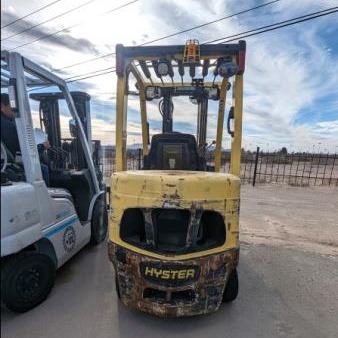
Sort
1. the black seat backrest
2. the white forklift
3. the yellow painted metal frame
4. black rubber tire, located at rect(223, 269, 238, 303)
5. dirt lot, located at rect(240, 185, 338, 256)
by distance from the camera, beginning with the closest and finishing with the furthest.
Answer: the white forklift → black rubber tire, located at rect(223, 269, 238, 303) → the yellow painted metal frame → the black seat backrest → dirt lot, located at rect(240, 185, 338, 256)

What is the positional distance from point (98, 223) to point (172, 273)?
245 cm

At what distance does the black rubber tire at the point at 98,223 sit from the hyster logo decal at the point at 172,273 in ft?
7.19

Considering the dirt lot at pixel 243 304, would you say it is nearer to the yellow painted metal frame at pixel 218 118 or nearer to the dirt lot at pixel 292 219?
the dirt lot at pixel 292 219

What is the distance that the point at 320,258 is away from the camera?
4305mm

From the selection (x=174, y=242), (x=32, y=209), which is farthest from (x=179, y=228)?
(x=32, y=209)

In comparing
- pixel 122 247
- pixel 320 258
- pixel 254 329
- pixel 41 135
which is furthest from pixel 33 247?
pixel 320 258

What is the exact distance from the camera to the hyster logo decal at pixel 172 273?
2.45 meters

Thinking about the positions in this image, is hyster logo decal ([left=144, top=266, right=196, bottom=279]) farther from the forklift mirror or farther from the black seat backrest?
the forklift mirror

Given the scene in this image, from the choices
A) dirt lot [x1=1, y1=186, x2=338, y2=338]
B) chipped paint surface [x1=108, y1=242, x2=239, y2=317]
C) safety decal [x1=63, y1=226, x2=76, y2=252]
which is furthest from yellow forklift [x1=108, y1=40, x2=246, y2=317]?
safety decal [x1=63, y1=226, x2=76, y2=252]

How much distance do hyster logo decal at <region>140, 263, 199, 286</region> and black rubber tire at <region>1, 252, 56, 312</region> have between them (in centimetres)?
111

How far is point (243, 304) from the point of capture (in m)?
3.05

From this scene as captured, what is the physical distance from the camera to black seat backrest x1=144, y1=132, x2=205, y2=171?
12.1ft

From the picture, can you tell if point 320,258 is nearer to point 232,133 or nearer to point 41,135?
point 232,133

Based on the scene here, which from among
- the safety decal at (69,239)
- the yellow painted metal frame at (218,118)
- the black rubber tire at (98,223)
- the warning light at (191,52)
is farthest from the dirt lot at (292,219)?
the warning light at (191,52)
